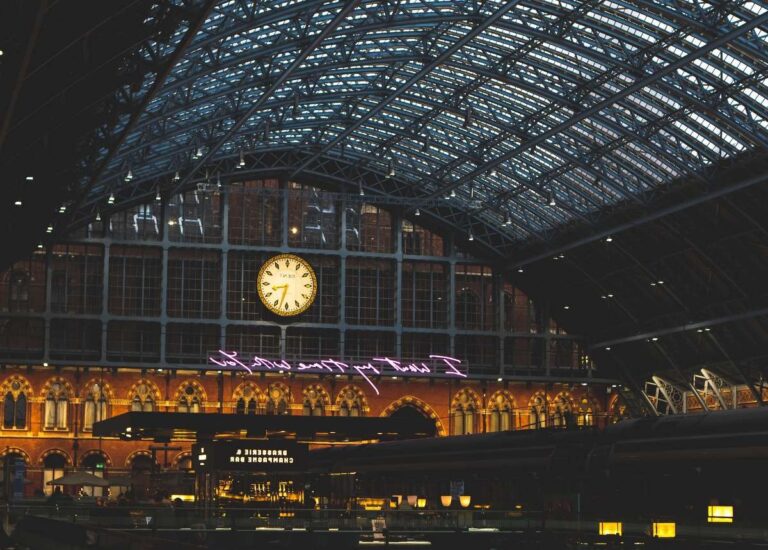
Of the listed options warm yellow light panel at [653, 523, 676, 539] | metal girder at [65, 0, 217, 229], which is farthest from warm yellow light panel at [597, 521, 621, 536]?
metal girder at [65, 0, 217, 229]

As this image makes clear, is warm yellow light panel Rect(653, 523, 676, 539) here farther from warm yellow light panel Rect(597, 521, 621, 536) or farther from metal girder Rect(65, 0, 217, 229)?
metal girder Rect(65, 0, 217, 229)

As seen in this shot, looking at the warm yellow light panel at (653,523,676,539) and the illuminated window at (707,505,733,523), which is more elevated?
the illuminated window at (707,505,733,523)

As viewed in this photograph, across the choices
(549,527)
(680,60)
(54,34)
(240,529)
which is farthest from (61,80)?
(680,60)

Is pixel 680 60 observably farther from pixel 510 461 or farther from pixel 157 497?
pixel 157 497

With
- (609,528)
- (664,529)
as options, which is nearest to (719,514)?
(664,529)

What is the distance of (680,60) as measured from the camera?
48.1 metres

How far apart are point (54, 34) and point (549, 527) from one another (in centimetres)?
1721

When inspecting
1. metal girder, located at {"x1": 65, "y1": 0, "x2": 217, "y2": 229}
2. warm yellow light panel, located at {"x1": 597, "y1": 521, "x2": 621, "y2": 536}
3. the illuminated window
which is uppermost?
metal girder, located at {"x1": 65, "y1": 0, "x2": 217, "y2": 229}

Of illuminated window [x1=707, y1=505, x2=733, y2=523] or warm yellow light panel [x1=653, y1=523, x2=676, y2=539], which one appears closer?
warm yellow light panel [x1=653, y1=523, x2=676, y2=539]

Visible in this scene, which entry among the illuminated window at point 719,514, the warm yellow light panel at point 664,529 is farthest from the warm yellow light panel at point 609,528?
the illuminated window at point 719,514

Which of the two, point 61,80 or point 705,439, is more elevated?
point 61,80

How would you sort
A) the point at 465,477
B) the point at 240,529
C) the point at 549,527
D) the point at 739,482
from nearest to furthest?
1. the point at 739,482
2. the point at 549,527
3. the point at 240,529
4. the point at 465,477

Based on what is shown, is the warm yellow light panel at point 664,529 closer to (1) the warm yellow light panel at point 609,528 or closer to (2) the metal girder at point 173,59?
(1) the warm yellow light panel at point 609,528

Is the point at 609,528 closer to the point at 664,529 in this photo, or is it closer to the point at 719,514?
the point at 664,529
